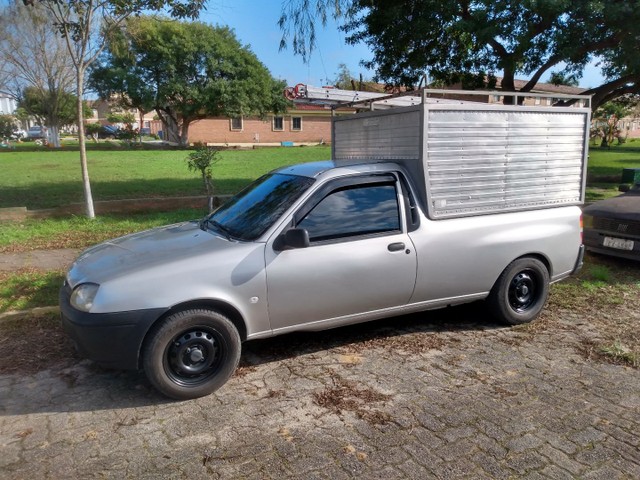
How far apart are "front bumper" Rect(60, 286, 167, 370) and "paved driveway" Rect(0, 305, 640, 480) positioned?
38cm

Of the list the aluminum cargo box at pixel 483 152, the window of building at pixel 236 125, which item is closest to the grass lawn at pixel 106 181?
the aluminum cargo box at pixel 483 152

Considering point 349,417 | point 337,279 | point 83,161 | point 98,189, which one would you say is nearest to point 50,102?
point 98,189

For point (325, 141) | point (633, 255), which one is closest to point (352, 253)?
point (633, 255)

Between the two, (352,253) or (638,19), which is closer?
(352,253)

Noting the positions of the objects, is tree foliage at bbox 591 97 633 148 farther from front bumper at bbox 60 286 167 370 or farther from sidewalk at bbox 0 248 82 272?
front bumper at bbox 60 286 167 370

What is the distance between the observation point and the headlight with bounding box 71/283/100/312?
11.8 ft

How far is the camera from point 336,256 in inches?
164

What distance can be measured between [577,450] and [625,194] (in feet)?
20.3

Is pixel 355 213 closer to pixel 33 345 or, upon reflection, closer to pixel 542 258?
pixel 542 258

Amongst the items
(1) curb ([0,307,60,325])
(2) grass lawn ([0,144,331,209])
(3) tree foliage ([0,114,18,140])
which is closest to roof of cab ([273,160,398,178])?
(1) curb ([0,307,60,325])

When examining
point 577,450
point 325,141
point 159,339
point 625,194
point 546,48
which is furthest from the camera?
point 325,141

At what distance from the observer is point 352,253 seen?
4223 millimetres

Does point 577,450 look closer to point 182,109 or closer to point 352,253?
point 352,253

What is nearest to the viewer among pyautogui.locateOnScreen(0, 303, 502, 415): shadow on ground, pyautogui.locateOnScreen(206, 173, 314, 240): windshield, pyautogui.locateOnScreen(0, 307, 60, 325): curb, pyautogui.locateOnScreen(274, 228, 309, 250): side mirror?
pyautogui.locateOnScreen(0, 303, 502, 415): shadow on ground
